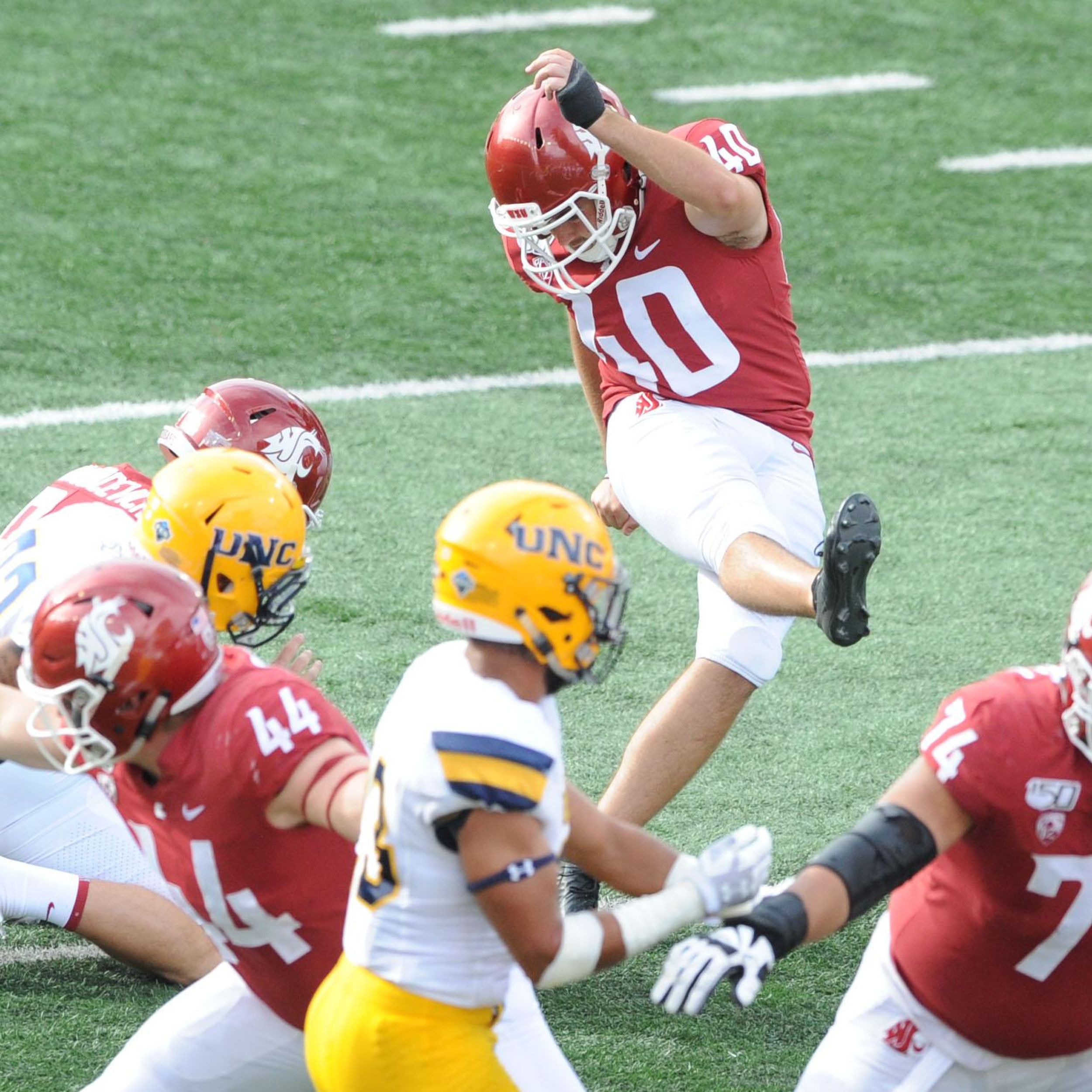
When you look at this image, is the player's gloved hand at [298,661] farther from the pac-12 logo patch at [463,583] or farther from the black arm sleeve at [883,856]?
the black arm sleeve at [883,856]

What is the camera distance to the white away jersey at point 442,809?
2539 mm

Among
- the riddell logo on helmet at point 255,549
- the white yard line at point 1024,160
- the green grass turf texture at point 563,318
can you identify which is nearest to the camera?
the riddell logo on helmet at point 255,549

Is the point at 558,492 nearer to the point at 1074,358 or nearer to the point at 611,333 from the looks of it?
the point at 611,333

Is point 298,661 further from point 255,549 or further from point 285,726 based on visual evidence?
point 285,726

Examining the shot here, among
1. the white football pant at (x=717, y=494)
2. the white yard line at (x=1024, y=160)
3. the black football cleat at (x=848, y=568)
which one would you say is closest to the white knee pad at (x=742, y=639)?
the white football pant at (x=717, y=494)

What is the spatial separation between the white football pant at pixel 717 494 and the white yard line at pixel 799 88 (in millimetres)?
5879

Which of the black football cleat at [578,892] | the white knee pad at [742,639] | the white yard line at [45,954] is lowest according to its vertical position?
the white yard line at [45,954]

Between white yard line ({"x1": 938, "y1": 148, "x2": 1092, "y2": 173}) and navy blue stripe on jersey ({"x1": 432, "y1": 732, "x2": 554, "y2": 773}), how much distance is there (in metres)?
7.64

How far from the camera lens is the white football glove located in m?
2.58

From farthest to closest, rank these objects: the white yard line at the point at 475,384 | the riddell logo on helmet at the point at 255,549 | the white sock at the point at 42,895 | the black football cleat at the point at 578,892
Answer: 1. the white yard line at the point at 475,384
2. the black football cleat at the point at 578,892
3. the white sock at the point at 42,895
4. the riddell logo on helmet at the point at 255,549

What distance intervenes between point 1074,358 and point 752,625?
3985mm

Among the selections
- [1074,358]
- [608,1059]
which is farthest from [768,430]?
[1074,358]

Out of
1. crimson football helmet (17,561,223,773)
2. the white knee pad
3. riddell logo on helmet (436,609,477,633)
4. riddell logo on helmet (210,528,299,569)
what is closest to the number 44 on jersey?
crimson football helmet (17,561,223,773)

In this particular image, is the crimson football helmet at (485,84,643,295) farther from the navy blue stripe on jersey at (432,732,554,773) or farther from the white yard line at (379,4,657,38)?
the white yard line at (379,4,657,38)
